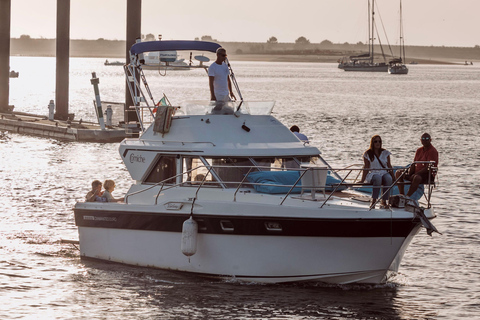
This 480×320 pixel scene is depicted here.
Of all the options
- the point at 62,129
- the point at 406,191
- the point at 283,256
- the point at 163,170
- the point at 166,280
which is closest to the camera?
the point at 283,256

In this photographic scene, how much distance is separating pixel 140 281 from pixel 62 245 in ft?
13.0

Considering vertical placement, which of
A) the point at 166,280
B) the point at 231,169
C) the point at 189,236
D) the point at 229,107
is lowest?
the point at 166,280

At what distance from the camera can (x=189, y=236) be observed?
1541 centimetres

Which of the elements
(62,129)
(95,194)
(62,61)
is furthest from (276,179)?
(62,61)

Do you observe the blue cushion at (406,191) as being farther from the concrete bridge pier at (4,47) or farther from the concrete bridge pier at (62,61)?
the concrete bridge pier at (4,47)

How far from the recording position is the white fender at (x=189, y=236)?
15.4 meters

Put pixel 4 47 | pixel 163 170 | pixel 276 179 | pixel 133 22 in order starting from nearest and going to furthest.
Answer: pixel 276 179, pixel 163 170, pixel 133 22, pixel 4 47

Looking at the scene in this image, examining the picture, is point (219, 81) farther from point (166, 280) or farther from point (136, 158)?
point (166, 280)

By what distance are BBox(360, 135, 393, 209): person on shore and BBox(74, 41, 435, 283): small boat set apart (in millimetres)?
345

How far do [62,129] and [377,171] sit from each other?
28069 mm

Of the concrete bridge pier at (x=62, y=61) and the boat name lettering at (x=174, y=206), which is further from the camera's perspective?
the concrete bridge pier at (x=62, y=61)

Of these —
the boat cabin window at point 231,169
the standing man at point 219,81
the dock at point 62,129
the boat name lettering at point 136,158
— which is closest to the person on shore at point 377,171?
the boat cabin window at point 231,169

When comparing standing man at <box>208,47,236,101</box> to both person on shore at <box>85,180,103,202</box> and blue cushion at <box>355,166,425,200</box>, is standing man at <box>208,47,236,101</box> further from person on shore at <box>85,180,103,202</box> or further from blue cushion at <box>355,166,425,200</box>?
blue cushion at <box>355,166,425,200</box>

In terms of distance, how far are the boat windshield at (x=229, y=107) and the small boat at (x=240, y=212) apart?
0.02 metres
